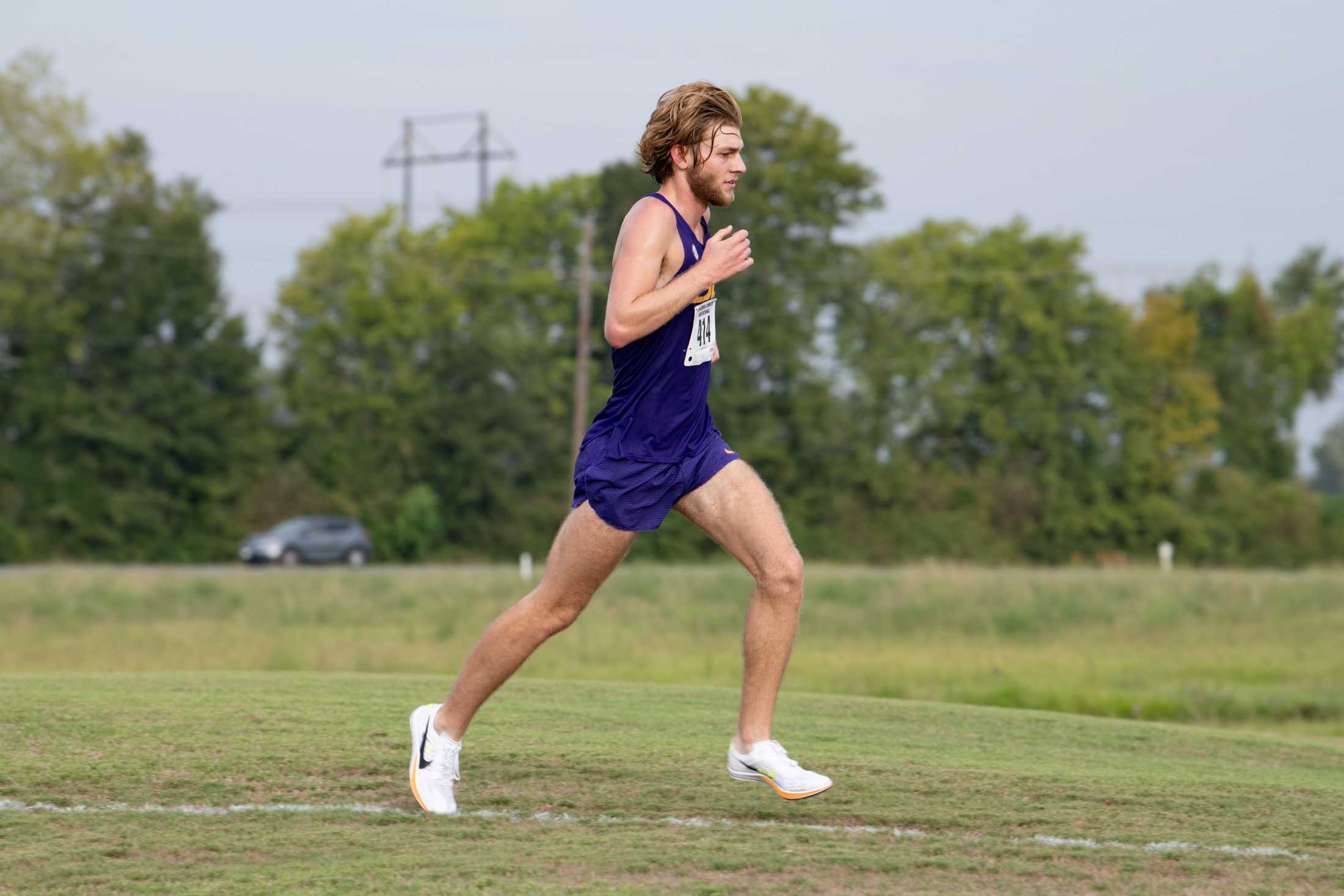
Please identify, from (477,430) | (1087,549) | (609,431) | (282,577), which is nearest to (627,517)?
(609,431)

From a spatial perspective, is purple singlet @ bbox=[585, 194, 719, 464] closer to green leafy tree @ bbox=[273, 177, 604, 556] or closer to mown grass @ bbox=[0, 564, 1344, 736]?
mown grass @ bbox=[0, 564, 1344, 736]

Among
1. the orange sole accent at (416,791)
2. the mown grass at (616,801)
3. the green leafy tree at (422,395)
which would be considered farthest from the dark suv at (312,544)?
the orange sole accent at (416,791)

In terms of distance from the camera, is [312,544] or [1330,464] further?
[1330,464]

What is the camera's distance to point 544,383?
4850 cm

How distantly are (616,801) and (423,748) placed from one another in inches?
25.6

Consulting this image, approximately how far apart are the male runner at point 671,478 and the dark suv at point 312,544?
35441 millimetres

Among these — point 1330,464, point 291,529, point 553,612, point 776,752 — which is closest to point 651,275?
point 553,612

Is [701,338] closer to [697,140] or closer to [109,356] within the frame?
[697,140]

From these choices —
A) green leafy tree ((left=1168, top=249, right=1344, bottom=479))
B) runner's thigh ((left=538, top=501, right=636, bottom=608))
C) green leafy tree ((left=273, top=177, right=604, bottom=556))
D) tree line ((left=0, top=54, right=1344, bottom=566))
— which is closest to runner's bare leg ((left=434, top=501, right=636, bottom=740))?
runner's thigh ((left=538, top=501, right=636, bottom=608))

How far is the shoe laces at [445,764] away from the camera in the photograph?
478cm

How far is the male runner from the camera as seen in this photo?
15.7 ft

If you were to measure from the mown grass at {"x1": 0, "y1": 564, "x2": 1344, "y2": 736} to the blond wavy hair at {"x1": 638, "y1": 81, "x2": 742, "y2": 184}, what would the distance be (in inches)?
386

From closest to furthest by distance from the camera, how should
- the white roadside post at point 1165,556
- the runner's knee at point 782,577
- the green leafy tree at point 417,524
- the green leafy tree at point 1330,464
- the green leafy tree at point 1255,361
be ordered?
1. the runner's knee at point 782,577
2. the white roadside post at point 1165,556
3. the green leafy tree at point 417,524
4. the green leafy tree at point 1255,361
5. the green leafy tree at point 1330,464

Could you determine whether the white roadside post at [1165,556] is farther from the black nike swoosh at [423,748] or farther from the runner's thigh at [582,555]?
the black nike swoosh at [423,748]
